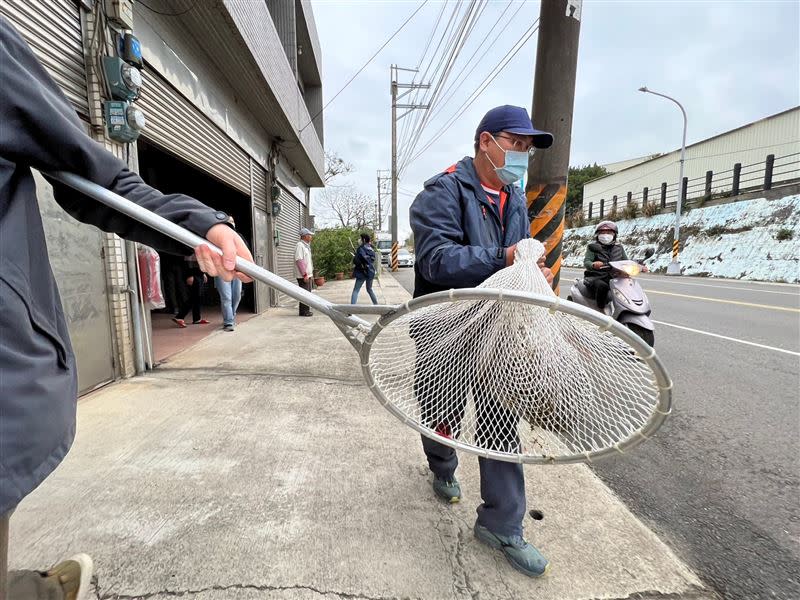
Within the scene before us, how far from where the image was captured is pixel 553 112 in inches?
110

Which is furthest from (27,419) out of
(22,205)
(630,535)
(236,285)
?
(236,285)

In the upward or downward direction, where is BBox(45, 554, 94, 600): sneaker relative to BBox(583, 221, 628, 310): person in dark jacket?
downward

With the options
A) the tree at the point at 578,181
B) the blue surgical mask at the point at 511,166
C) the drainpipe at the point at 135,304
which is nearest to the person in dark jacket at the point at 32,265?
the blue surgical mask at the point at 511,166

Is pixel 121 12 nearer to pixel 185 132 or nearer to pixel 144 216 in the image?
pixel 185 132

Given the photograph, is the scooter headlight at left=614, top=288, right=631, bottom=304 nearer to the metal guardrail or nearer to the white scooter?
the white scooter

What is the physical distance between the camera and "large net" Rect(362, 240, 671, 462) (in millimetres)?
1260

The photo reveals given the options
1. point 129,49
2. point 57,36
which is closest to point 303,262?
point 129,49

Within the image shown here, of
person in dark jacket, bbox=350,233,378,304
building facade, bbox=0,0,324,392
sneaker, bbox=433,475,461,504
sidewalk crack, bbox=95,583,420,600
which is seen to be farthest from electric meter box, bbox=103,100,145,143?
person in dark jacket, bbox=350,233,378,304

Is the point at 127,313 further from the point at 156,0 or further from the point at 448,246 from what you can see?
the point at 448,246

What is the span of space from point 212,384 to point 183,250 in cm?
288

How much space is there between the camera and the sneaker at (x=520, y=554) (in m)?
1.63

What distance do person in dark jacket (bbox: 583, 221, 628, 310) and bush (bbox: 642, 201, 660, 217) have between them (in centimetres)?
2405

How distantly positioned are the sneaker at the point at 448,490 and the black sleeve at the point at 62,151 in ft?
5.26

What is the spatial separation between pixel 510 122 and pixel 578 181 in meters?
47.9
